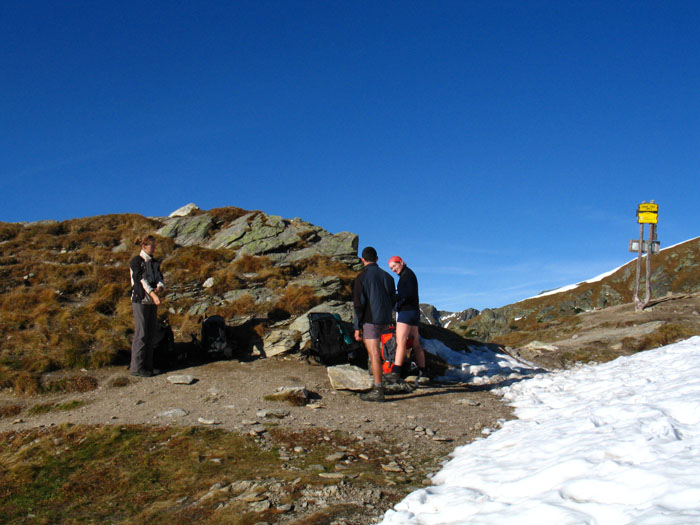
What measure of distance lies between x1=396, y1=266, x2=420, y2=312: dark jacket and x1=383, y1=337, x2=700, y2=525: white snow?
2979 millimetres

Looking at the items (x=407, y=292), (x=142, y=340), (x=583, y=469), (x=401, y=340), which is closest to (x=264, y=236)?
(x=142, y=340)

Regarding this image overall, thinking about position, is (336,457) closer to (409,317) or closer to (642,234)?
(409,317)

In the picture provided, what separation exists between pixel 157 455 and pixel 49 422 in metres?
3.02

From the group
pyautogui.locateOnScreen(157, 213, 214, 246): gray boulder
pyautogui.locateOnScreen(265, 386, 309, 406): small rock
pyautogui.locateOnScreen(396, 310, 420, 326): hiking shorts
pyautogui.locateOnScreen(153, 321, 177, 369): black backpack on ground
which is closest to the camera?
pyautogui.locateOnScreen(265, 386, 309, 406): small rock

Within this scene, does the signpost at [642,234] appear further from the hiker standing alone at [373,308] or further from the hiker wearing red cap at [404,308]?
the hiker standing alone at [373,308]

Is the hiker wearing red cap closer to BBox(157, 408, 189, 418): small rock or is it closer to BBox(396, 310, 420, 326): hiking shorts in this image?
BBox(396, 310, 420, 326): hiking shorts

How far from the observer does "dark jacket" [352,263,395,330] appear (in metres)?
8.90

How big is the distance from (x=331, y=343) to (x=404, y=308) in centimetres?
259

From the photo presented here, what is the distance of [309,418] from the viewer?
7633 mm

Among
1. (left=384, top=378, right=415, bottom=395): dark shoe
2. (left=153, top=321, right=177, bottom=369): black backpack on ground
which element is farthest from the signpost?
(left=153, top=321, right=177, bottom=369): black backpack on ground

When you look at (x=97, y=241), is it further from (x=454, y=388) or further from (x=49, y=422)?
(x=454, y=388)

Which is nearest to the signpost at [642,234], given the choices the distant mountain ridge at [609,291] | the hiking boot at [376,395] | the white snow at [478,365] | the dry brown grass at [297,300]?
the white snow at [478,365]

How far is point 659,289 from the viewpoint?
8688 cm

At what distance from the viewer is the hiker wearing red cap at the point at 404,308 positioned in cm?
941
